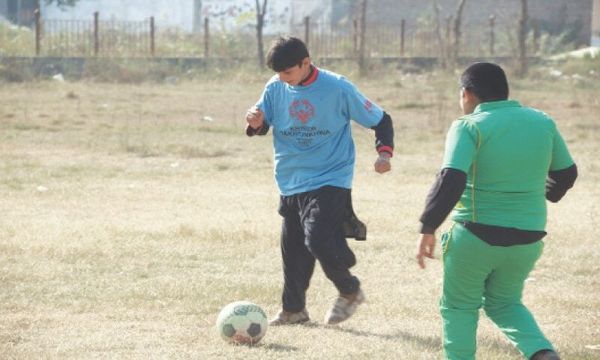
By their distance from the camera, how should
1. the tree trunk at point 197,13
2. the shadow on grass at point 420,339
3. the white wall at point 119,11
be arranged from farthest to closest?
the tree trunk at point 197,13, the white wall at point 119,11, the shadow on grass at point 420,339

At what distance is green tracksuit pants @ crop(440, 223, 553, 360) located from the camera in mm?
4668

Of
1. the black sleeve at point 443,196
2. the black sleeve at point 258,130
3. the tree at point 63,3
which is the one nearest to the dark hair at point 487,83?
the black sleeve at point 443,196

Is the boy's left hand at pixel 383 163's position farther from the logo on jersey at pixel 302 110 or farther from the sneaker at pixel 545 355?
the sneaker at pixel 545 355

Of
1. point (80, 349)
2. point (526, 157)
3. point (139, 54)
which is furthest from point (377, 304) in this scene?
point (139, 54)

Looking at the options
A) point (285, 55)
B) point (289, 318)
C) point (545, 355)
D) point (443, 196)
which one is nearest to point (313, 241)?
point (289, 318)

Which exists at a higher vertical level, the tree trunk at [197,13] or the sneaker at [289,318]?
the tree trunk at [197,13]

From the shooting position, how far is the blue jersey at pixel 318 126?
600 cm

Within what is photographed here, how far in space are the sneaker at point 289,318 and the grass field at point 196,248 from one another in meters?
0.08

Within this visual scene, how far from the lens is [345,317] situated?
607 centimetres

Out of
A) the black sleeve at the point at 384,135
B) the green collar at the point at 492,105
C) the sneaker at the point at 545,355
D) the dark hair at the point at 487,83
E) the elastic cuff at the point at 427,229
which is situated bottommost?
the sneaker at the point at 545,355

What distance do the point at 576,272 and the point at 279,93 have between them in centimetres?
289

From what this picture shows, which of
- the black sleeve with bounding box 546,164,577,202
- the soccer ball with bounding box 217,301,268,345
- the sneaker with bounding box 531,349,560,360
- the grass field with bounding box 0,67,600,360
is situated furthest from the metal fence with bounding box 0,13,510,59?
the sneaker with bounding box 531,349,560,360

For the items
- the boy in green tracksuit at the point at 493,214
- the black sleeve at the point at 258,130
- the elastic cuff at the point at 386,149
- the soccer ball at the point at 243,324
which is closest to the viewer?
the boy in green tracksuit at the point at 493,214

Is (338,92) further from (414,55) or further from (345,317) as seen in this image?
(414,55)
